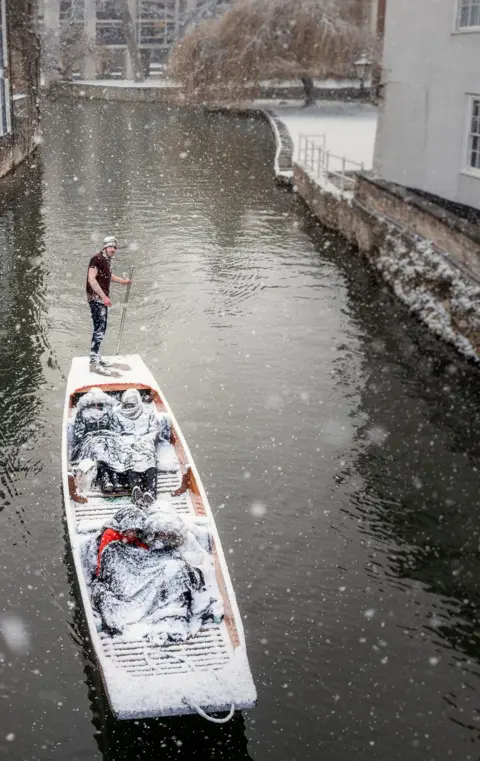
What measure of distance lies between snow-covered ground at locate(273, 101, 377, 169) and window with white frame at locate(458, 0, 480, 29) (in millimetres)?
12328

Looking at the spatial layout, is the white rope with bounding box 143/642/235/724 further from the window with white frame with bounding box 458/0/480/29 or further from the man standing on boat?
the window with white frame with bounding box 458/0/480/29

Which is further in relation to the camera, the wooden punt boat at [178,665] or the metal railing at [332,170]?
the metal railing at [332,170]

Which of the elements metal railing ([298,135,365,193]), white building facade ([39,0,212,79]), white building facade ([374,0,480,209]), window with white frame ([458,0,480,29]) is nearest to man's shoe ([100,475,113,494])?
white building facade ([374,0,480,209])

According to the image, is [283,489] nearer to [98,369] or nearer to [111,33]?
[98,369]

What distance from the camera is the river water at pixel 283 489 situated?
309 inches

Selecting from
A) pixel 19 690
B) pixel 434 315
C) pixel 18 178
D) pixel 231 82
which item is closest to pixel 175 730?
pixel 19 690

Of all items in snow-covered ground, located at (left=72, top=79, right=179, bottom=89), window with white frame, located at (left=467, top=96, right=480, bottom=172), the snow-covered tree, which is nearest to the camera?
window with white frame, located at (left=467, top=96, right=480, bottom=172)

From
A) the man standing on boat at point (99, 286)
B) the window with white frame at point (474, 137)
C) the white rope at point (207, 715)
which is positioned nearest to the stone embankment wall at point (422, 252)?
the window with white frame at point (474, 137)

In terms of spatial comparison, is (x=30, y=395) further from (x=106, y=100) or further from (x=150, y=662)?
(x=106, y=100)

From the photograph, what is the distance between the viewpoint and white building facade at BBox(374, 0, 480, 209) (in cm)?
1986

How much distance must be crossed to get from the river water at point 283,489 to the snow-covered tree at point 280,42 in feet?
102

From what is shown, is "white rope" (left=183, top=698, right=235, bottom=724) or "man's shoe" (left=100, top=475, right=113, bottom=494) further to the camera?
"man's shoe" (left=100, top=475, right=113, bottom=494)

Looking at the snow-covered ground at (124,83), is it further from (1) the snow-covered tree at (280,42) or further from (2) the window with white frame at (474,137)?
(2) the window with white frame at (474,137)

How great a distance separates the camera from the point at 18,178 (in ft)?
108
